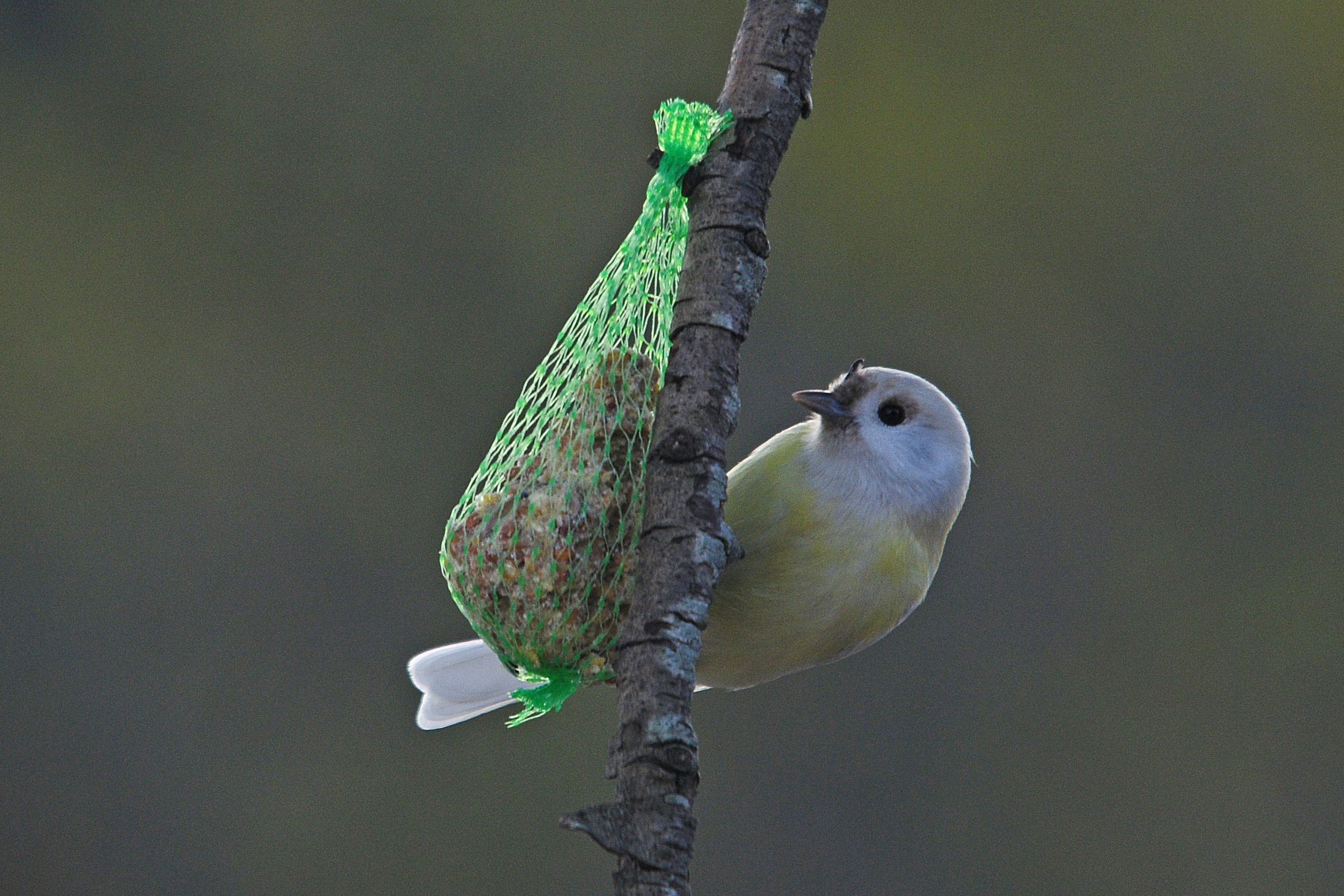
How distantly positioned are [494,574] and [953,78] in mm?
12870

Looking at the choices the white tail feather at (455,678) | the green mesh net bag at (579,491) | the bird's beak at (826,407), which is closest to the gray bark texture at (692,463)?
the green mesh net bag at (579,491)

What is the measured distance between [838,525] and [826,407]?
229mm

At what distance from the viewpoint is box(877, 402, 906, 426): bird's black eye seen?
262 centimetres

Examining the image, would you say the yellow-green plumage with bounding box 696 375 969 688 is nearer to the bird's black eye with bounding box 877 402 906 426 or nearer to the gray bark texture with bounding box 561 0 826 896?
the bird's black eye with bounding box 877 402 906 426

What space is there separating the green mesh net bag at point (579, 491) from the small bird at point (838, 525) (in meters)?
0.33

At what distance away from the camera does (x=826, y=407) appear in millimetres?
2604

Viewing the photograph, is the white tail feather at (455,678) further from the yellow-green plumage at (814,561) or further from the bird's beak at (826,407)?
the bird's beak at (826,407)

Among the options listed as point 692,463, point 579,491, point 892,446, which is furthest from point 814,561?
point 692,463

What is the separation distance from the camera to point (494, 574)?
2191 millimetres

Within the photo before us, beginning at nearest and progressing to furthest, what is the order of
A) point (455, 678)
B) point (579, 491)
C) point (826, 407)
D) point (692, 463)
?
point (692, 463) → point (579, 491) → point (826, 407) → point (455, 678)

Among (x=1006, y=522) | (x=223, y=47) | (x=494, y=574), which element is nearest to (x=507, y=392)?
(x=1006, y=522)

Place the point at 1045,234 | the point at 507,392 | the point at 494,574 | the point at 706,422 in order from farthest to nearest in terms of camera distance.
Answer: the point at 1045,234
the point at 507,392
the point at 494,574
the point at 706,422

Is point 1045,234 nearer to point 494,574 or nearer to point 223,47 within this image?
point 223,47

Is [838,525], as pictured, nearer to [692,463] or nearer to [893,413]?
[893,413]
